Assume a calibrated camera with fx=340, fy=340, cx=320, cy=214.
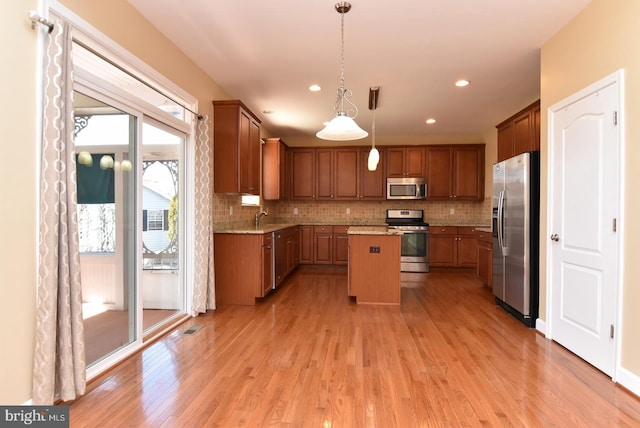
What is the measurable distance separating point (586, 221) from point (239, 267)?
11.5ft

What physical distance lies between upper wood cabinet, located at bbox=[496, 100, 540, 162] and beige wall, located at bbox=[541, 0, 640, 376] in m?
0.96

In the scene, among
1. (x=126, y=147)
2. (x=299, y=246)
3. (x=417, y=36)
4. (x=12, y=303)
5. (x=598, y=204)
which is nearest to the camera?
(x=12, y=303)

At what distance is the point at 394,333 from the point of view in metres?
3.24

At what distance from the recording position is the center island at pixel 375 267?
4.26 metres

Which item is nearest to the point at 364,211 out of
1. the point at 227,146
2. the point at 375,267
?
the point at 375,267

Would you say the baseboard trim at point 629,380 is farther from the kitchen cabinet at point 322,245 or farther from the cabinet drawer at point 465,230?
the kitchen cabinet at point 322,245

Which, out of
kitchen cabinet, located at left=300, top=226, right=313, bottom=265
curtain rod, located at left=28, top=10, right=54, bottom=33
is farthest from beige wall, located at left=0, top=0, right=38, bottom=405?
kitchen cabinet, located at left=300, top=226, right=313, bottom=265

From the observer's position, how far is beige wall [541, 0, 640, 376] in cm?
219

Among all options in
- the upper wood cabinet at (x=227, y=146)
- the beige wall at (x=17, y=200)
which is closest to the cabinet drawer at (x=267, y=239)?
the upper wood cabinet at (x=227, y=146)

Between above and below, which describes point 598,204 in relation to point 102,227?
above

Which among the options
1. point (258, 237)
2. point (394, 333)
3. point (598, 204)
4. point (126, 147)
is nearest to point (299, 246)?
point (258, 237)

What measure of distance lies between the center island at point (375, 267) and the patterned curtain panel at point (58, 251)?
296 cm

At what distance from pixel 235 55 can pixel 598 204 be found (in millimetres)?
3461

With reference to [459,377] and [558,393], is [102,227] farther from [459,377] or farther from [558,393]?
[558,393]
